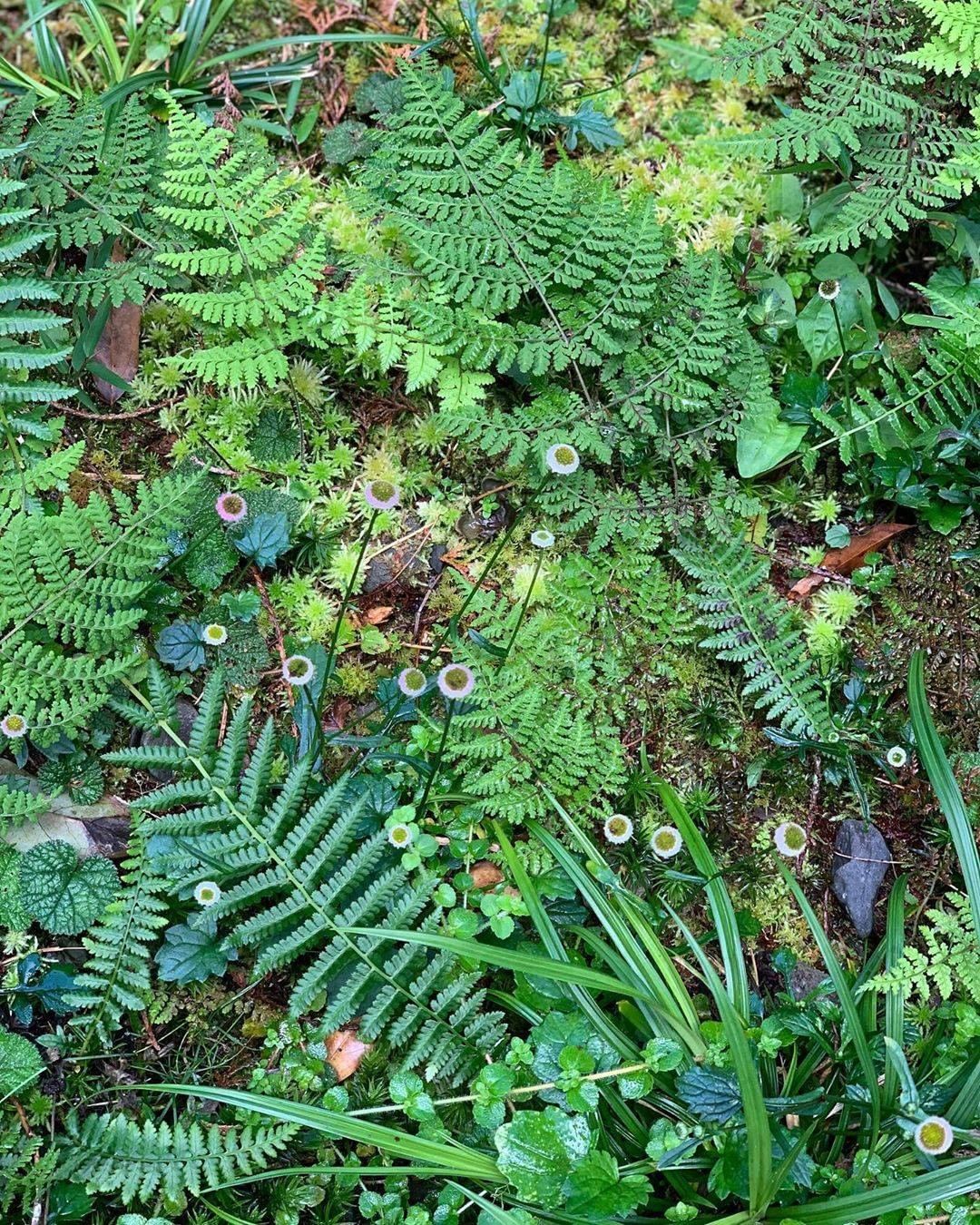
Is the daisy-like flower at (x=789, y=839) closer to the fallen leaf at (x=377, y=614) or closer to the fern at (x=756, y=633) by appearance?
the fern at (x=756, y=633)

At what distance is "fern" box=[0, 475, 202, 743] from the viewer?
279 centimetres

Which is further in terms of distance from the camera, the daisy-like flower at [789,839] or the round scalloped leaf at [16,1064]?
the daisy-like flower at [789,839]

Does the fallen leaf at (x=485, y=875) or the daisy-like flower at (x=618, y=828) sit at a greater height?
the daisy-like flower at (x=618, y=828)

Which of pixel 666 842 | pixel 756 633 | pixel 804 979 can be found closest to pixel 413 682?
pixel 666 842

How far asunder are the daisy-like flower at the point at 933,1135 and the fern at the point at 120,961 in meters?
1.97

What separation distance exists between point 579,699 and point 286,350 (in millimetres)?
1538

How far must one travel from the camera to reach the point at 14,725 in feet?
8.79

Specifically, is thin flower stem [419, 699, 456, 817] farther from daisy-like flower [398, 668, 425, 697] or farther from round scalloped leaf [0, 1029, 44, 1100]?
round scalloped leaf [0, 1029, 44, 1100]

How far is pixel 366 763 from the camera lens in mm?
2877

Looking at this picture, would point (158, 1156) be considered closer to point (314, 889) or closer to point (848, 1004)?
point (314, 889)

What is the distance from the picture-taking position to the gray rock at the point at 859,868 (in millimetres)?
2883

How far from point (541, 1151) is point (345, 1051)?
64 centimetres

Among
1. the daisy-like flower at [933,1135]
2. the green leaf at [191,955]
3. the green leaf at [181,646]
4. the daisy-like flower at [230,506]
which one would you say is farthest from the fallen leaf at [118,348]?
the daisy-like flower at [933,1135]

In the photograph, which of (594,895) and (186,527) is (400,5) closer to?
(186,527)
